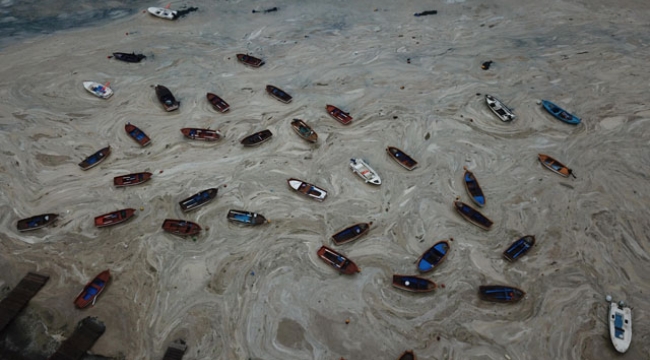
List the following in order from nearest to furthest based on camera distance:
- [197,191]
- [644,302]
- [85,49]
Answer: [644,302] → [197,191] → [85,49]

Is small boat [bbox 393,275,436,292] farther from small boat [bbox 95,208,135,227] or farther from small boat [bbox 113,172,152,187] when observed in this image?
small boat [bbox 113,172,152,187]

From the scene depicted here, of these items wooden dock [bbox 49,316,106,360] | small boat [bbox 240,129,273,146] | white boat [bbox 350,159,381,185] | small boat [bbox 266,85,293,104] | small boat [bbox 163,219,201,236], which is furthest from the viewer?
small boat [bbox 266,85,293,104]

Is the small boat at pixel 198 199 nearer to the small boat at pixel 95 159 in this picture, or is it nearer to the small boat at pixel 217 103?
the small boat at pixel 95 159

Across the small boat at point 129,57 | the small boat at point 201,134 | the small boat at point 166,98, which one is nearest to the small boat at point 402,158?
the small boat at point 201,134

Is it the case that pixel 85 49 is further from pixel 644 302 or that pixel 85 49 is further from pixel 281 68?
pixel 644 302

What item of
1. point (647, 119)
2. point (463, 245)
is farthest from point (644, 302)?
point (647, 119)

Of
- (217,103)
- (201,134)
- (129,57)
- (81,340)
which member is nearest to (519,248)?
(201,134)

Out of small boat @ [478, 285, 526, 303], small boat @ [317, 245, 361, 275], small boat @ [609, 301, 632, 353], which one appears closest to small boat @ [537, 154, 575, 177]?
small boat @ [609, 301, 632, 353]
